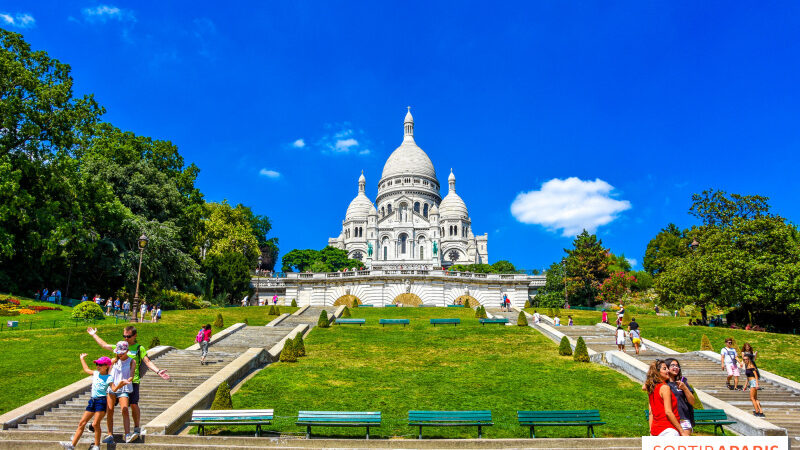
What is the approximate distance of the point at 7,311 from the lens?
26219 mm

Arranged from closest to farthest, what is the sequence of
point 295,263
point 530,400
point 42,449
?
point 42,449 < point 530,400 < point 295,263

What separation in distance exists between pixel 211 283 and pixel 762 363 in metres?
40.1

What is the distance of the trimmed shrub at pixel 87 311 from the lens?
82.6 ft

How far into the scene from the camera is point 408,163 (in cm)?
11231

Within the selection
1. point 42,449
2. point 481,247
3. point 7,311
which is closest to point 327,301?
point 7,311

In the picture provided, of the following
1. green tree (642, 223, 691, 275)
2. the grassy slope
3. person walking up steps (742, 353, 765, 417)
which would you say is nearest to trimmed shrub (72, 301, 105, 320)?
the grassy slope

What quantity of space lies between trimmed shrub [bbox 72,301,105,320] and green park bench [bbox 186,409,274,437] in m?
17.6

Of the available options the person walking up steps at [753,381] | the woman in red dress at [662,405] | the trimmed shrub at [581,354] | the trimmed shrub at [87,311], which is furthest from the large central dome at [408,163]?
the woman in red dress at [662,405]

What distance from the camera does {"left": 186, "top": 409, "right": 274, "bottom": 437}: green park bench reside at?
35.6 ft

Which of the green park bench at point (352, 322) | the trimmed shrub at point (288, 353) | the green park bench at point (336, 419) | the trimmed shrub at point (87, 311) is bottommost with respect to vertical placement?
the green park bench at point (336, 419)

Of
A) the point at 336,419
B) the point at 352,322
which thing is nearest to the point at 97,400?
the point at 336,419

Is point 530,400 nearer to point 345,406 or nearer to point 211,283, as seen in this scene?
point 345,406

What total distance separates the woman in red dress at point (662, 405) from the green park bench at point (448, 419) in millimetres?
4365

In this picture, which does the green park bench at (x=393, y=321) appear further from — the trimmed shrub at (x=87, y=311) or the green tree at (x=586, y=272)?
the green tree at (x=586, y=272)
